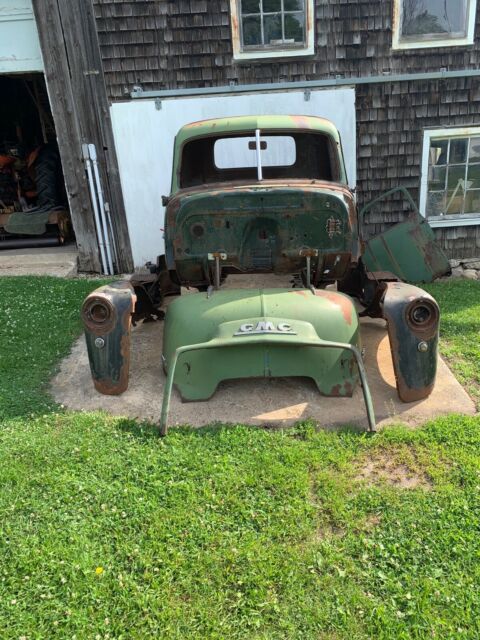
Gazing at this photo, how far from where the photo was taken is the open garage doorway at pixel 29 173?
9703 mm

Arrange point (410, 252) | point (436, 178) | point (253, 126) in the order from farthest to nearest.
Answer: point (436, 178)
point (410, 252)
point (253, 126)

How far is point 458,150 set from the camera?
746 cm

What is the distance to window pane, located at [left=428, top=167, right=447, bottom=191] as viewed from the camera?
24.8 ft

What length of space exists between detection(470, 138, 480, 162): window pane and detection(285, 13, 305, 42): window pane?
9.20 ft

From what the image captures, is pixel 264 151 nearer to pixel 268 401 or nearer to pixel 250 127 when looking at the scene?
pixel 250 127

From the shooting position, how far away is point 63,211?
9.96 meters

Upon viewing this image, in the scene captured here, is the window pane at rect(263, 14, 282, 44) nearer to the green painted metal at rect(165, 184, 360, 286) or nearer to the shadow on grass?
the green painted metal at rect(165, 184, 360, 286)

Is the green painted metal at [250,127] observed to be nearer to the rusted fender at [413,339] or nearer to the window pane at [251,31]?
the rusted fender at [413,339]

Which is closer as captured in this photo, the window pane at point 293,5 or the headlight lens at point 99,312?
the headlight lens at point 99,312

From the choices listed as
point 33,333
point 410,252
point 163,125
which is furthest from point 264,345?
point 163,125

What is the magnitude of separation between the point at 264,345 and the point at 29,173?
9036mm

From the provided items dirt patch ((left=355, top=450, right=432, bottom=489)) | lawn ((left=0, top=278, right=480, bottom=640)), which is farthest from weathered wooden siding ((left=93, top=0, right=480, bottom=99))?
dirt patch ((left=355, top=450, right=432, bottom=489))

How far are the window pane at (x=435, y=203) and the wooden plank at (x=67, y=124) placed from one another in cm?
505

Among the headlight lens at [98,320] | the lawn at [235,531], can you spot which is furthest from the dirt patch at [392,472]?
the headlight lens at [98,320]
